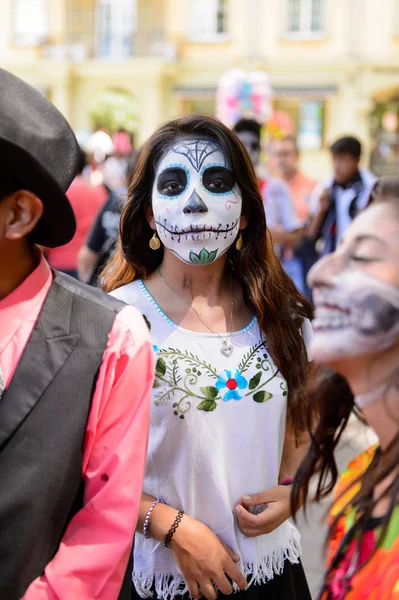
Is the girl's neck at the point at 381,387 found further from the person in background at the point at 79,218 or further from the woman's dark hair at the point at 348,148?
the woman's dark hair at the point at 348,148

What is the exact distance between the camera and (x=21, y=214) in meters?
1.47

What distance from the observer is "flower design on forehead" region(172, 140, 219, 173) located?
2.05 m

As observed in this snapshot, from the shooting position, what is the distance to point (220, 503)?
1.88 metres

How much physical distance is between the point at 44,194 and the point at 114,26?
1040 inches

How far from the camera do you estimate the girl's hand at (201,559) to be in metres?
1.83

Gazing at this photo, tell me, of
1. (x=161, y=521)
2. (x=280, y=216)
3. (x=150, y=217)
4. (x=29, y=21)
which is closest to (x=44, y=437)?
(x=161, y=521)

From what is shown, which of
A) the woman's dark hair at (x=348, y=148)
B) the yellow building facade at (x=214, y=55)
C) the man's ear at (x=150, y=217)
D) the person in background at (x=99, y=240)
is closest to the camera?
the man's ear at (x=150, y=217)

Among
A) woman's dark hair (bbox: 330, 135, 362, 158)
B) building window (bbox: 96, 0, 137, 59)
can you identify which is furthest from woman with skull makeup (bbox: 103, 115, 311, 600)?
building window (bbox: 96, 0, 137, 59)

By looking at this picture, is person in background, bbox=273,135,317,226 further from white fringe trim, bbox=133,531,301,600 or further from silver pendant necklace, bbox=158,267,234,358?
white fringe trim, bbox=133,531,301,600

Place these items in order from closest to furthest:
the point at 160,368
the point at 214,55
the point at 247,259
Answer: the point at 160,368, the point at 247,259, the point at 214,55

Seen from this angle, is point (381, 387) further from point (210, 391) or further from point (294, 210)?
point (294, 210)

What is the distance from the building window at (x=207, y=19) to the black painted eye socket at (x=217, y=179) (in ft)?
78.7

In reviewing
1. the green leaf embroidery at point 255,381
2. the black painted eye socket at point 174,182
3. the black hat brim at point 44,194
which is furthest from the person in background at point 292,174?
the black hat brim at point 44,194

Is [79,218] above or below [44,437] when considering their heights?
below
